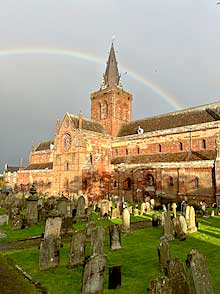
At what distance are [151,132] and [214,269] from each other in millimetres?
30783

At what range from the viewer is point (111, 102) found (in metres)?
48.6

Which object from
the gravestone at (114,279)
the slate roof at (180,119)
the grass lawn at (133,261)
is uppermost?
the slate roof at (180,119)

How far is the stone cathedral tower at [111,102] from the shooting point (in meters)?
47.9

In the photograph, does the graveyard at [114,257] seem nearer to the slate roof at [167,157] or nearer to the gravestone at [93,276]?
the gravestone at [93,276]

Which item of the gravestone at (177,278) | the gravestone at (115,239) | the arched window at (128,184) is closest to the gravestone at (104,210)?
the gravestone at (115,239)

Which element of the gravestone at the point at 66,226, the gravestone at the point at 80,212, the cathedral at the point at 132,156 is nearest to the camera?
the gravestone at the point at 66,226

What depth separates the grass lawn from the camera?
6984 millimetres

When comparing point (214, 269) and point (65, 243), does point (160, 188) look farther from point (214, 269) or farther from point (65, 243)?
point (214, 269)

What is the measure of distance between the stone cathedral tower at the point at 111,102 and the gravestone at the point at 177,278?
41.2 metres

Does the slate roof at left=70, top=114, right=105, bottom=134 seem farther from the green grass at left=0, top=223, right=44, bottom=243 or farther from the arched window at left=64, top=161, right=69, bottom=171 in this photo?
the green grass at left=0, top=223, right=44, bottom=243

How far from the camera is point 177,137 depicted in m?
34.9

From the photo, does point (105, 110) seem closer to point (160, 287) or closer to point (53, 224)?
point (53, 224)

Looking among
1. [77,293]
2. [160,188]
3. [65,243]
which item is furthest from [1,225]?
[160,188]

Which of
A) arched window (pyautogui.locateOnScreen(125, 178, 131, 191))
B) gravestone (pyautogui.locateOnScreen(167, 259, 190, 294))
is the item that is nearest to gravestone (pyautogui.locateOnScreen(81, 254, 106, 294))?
gravestone (pyautogui.locateOnScreen(167, 259, 190, 294))
